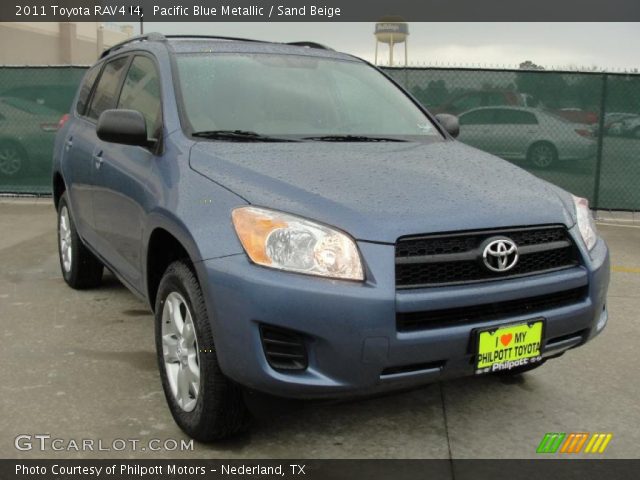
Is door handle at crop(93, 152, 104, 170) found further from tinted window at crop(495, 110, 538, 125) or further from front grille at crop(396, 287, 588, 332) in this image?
tinted window at crop(495, 110, 538, 125)

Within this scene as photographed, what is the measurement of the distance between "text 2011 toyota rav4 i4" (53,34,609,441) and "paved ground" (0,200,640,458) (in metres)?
0.26

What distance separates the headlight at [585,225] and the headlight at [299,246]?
1.19m

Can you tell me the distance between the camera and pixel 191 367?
285 centimetres

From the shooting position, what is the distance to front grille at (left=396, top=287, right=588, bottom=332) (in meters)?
2.51

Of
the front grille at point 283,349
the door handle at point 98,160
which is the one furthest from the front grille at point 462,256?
the door handle at point 98,160

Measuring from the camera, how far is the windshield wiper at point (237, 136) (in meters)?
3.28

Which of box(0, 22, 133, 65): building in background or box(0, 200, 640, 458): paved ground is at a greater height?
box(0, 22, 133, 65): building in background

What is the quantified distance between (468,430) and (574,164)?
703 centimetres

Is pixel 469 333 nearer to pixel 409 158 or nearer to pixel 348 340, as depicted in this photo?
pixel 348 340

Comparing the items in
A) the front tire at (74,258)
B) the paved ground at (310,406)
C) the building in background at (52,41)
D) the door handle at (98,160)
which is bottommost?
the paved ground at (310,406)

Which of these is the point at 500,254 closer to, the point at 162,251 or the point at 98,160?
the point at 162,251

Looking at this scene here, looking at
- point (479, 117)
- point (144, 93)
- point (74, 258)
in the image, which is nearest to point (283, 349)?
Answer: point (144, 93)

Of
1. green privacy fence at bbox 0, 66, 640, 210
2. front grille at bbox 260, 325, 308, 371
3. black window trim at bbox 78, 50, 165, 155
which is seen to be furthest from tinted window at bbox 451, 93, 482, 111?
front grille at bbox 260, 325, 308, 371

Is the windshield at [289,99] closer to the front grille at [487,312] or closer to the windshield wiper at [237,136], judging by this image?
the windshield wiper at [237,136]
